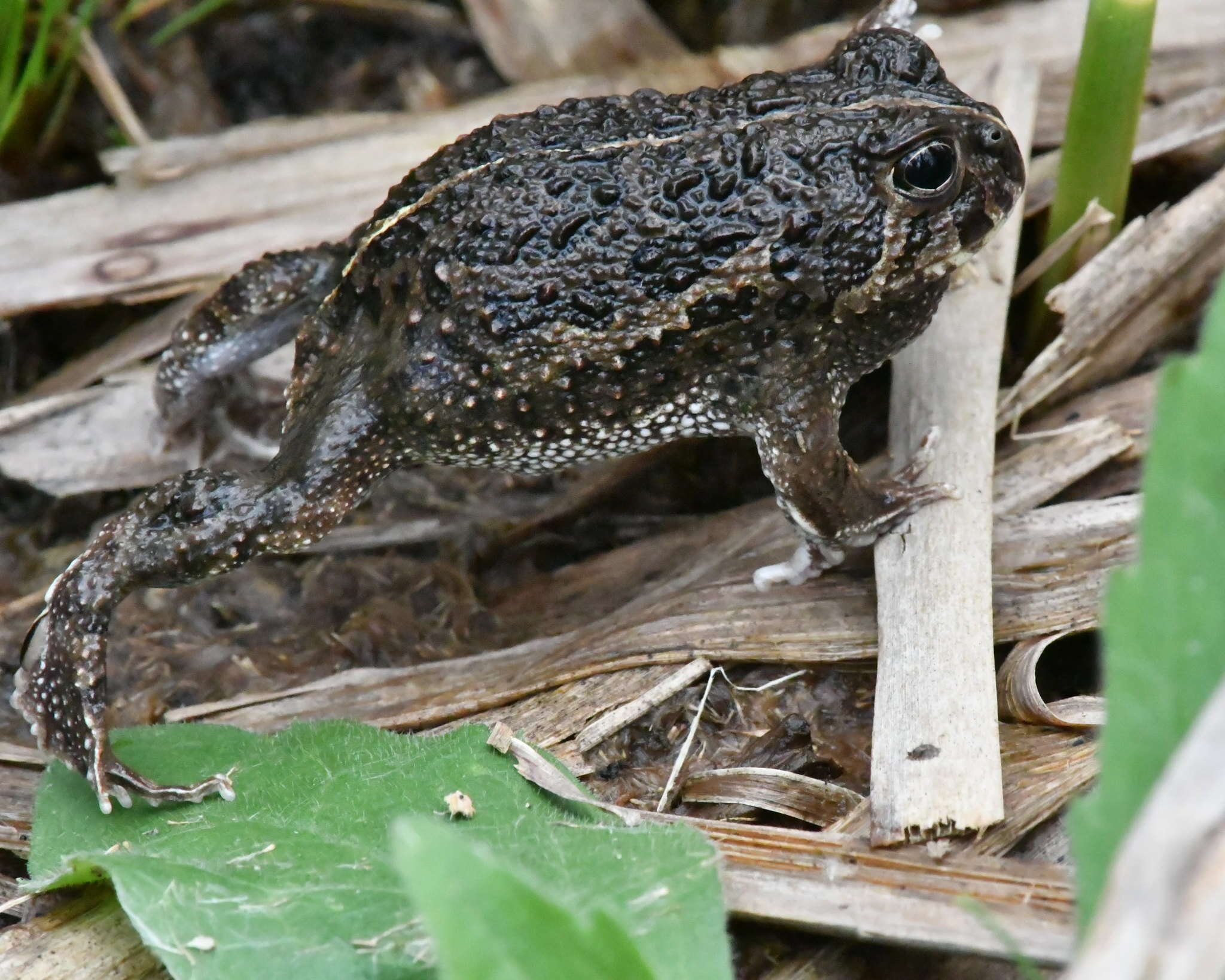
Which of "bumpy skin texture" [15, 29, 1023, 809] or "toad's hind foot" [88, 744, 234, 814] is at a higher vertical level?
"bumpy skin texture" [15, 29, 1023, 809]

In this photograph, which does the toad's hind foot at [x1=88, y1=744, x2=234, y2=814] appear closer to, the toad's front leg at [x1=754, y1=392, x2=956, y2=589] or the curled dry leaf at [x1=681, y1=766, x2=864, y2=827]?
the curled dry leaf at [x1=681, y1=766, x2=864, y2=827]

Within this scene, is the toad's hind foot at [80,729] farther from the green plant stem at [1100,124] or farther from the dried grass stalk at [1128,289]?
the green plant stem at [1100,124]

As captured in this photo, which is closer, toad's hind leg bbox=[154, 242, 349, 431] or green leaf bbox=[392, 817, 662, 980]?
green leaf bbox=[392, 817, 662, 980]

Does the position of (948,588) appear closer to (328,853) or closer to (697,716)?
(697,716)

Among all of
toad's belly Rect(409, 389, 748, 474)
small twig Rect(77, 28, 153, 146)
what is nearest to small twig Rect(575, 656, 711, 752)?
toad's belly Rect(409, 389, 748, 474)

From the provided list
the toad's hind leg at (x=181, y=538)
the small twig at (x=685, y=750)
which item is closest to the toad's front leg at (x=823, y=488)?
the small twig at (x=685, y=750)

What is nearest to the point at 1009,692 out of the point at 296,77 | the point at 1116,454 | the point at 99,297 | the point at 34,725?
the point at 1116,454

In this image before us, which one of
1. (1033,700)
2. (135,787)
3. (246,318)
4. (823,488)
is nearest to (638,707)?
(823,488)
